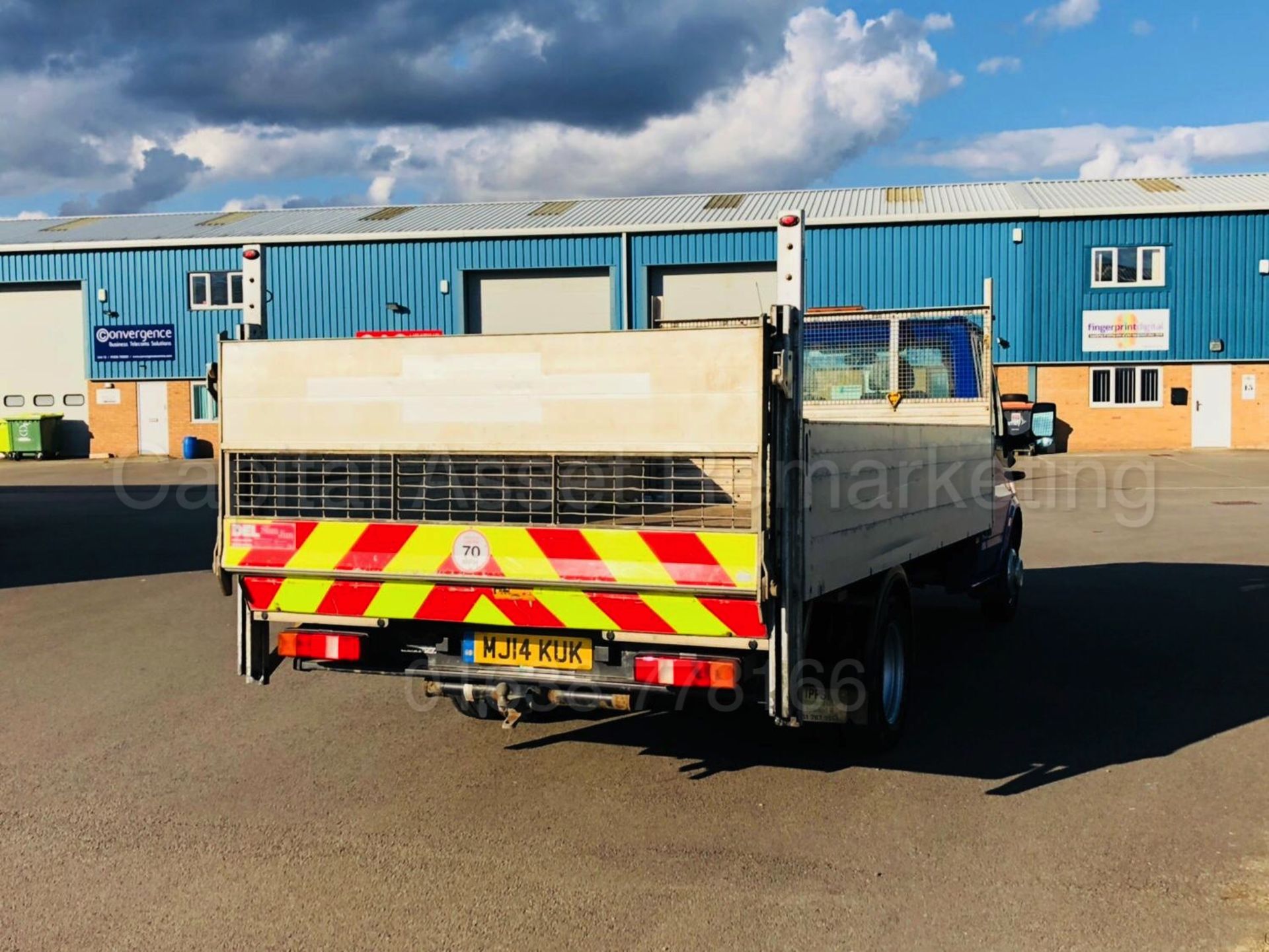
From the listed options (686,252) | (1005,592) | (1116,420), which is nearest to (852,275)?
(686,252)

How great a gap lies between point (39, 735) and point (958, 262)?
30.6 meters

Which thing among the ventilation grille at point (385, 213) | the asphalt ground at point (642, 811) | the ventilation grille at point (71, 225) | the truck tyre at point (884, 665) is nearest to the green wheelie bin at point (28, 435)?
the ventilation grille at point (71, 225)

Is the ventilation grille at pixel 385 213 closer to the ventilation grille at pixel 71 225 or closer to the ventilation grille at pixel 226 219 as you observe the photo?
the ventilation grille at pixel 226 219

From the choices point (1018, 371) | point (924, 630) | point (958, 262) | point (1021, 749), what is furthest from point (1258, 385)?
point (1021, 749)

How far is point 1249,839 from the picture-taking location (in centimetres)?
480

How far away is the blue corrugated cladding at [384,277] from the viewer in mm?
35312

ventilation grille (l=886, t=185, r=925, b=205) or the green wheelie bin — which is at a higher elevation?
ventilation grille (l=886, t=185, r=925, b=205)

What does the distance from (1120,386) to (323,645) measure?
104ft

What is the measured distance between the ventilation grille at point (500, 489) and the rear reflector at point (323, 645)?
0.54m

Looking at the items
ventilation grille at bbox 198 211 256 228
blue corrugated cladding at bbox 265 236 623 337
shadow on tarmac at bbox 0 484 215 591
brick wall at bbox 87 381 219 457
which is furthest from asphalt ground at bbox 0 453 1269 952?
ventilation grille at bbox 198 211 256 228

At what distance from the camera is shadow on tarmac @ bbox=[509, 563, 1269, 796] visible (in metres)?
5.91

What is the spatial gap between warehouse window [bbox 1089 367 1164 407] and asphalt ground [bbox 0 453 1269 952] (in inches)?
1013

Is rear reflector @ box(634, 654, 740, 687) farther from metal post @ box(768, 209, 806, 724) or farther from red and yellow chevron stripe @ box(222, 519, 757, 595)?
red and yellow chevron stripe @ box(222, 519, 757, 595)

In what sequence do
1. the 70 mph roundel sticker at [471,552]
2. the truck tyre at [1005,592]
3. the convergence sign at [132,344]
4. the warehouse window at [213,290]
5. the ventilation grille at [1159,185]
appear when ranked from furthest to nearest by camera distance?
1. the convergence sign at [132,344]
2. the warehouse window at [213,290]
3. the ventilation grille at [1159,185]
4. the truck tyre at [1005,592]
5. the 70 mph roundel sticker at [471,552]
